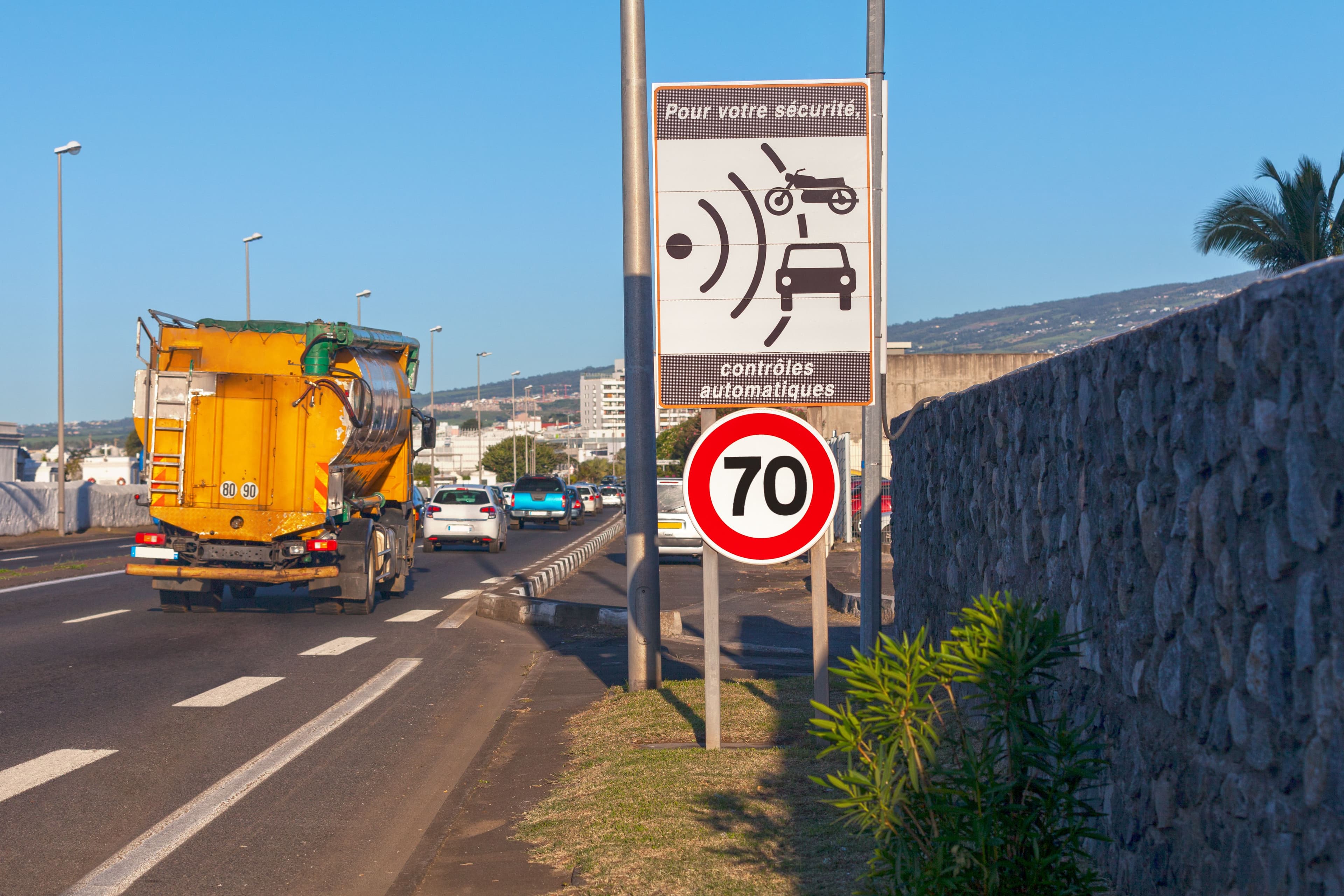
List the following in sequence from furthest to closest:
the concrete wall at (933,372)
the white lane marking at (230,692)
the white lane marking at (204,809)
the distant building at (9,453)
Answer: the distant building at (9,453)
the concrete wall at (933,372)
the white lane marking at (230,692)
the white lane marking at (204,809)

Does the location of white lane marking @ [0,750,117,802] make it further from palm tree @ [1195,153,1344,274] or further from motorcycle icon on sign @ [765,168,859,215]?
palm tree @ [1195,153,1344,274]

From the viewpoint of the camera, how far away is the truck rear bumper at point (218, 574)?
16.1 meters

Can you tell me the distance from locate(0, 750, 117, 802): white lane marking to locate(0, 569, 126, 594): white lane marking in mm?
12615

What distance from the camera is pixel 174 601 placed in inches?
671

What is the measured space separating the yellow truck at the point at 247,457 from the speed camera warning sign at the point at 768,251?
32.8 feet

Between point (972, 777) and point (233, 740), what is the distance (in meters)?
6.61

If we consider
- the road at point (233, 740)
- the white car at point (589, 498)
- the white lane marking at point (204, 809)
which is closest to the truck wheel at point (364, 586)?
the road at point (233, 740)

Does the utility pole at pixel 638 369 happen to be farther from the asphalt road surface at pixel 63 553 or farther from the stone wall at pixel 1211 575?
the asphalt road surface at pixel 63 553

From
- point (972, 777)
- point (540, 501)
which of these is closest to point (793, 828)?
point (972, 777)

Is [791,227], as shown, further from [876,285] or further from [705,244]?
[876,285]

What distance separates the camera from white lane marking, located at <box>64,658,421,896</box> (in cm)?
555

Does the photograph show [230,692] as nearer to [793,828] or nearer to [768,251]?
[768,251]

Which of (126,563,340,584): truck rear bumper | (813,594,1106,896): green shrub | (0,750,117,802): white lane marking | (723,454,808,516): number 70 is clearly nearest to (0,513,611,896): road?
(0,750,117,802): white lane marking

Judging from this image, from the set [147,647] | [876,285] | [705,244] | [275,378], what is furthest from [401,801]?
[275,378]
